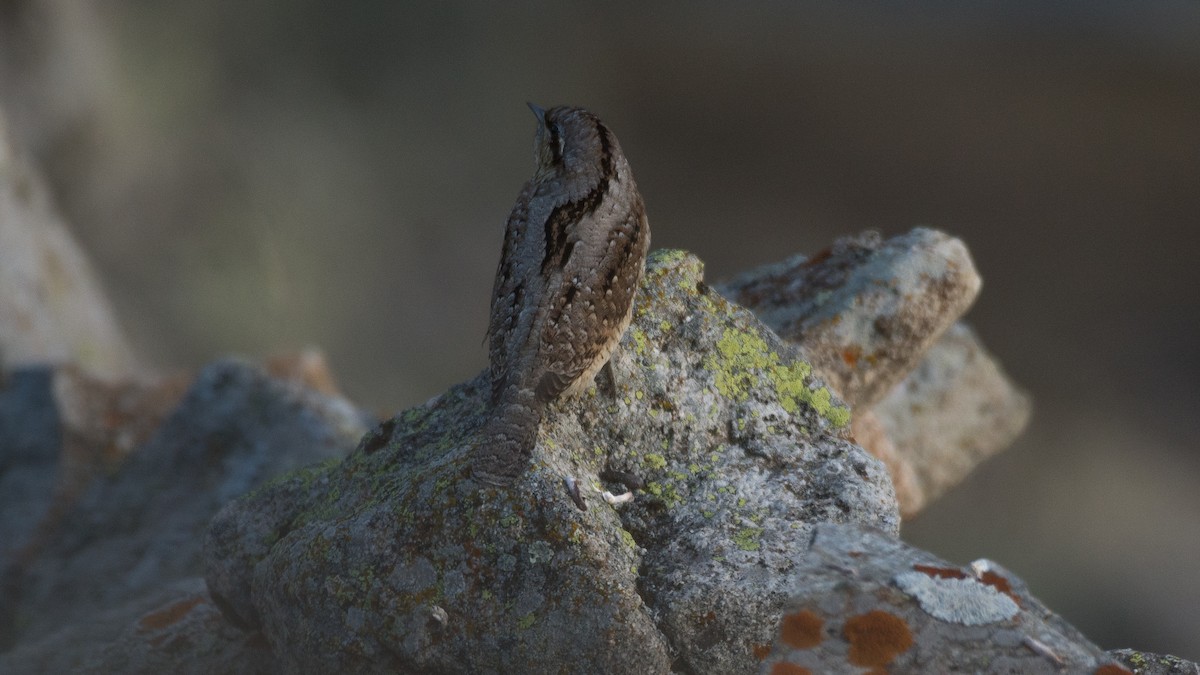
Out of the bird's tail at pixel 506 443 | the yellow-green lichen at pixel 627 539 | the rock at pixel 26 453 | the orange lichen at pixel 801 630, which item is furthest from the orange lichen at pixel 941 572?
the rock at pixel 26 453

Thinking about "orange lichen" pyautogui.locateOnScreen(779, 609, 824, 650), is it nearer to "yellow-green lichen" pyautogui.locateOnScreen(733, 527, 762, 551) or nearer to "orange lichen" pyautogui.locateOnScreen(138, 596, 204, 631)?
"yellow-green lichen" pyautogui.locateOnScreen(733, 527, 762, 551)

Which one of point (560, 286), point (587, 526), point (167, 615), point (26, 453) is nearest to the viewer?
point (587, 526)

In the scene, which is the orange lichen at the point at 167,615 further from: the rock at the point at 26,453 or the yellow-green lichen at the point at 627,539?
the rock at the point at 26,453

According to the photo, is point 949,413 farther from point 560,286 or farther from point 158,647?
point 158,647

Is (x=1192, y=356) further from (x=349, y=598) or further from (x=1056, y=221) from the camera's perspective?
(x=349, y=598)

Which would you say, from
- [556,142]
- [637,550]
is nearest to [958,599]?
[637,550]
